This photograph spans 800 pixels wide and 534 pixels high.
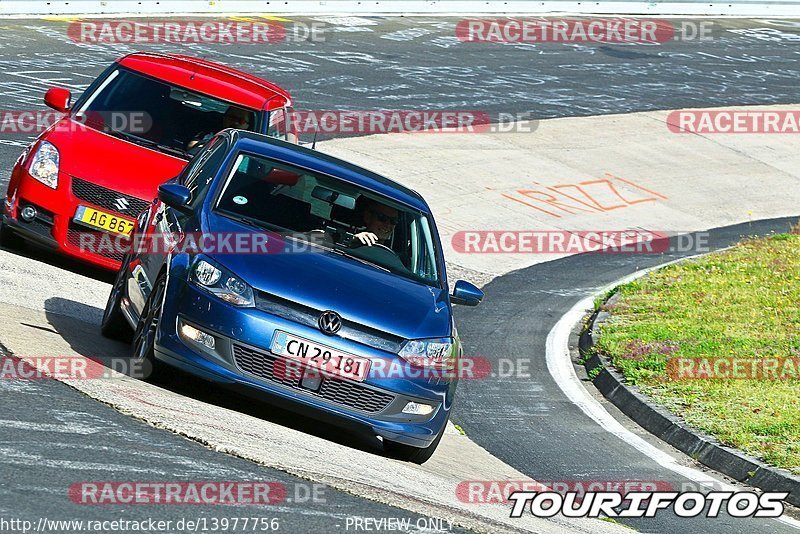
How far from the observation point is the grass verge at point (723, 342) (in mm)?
10070

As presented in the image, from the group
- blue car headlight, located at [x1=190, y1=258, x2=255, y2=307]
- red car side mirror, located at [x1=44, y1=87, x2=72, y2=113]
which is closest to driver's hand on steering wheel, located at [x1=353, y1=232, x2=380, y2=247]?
blue car headlight, located at [x1=190, y1=258, x2=255, y2=307]

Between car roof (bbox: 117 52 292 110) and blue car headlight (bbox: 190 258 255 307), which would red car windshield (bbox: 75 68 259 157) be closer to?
car roof (bbox: 117 52 292 110)

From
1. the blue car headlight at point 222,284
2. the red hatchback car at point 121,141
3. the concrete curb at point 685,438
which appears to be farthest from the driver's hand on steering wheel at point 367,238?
the concrete curb at point 685,438

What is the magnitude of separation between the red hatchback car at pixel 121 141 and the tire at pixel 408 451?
128 inches

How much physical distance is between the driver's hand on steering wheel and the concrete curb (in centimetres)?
303

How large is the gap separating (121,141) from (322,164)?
2.89 m

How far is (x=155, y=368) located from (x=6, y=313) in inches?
68.1

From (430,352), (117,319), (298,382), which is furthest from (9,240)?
(430,352)

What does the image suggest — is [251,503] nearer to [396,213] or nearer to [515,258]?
[396,213]

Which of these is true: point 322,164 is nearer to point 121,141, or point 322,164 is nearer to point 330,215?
point 330,215

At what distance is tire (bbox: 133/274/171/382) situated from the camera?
25.3 feet

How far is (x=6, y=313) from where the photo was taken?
8984mm

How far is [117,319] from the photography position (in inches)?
355

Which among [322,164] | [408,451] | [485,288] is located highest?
[322,164]
